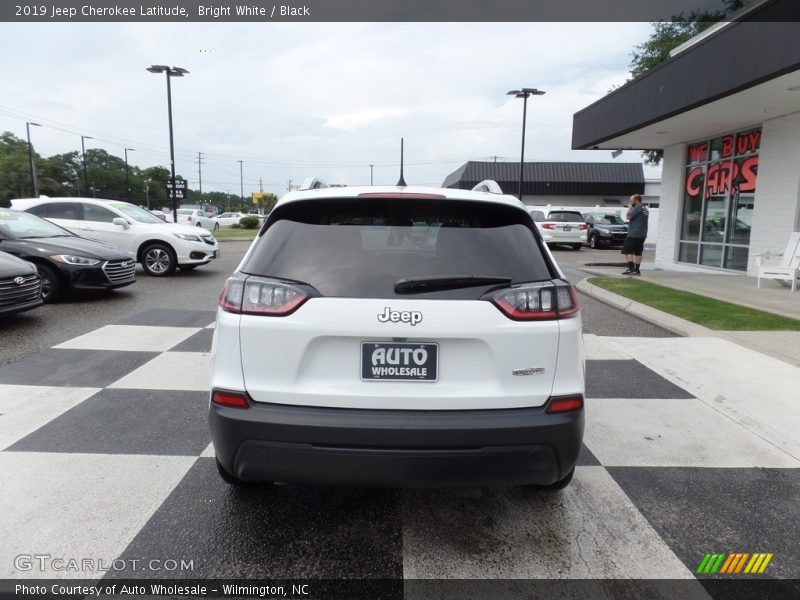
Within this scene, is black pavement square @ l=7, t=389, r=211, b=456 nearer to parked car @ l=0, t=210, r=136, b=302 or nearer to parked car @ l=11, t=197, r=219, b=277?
parked car @ l=0, t=210, r=136, b=302

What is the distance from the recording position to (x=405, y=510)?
289 cm

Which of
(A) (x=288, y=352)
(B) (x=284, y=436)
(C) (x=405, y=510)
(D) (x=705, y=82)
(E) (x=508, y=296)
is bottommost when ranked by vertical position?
(C) (x=405, y=510)

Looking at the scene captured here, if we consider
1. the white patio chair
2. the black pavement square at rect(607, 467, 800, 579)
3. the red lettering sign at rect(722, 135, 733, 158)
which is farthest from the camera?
the red lettering sign at rect(722, 135, 733, 158)

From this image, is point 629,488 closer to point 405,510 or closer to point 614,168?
point 405,510

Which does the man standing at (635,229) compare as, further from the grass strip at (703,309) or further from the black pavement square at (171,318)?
the black pavement square at (171,318)

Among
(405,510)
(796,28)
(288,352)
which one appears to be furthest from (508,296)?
(796,28)

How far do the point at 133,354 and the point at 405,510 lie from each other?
408 cm

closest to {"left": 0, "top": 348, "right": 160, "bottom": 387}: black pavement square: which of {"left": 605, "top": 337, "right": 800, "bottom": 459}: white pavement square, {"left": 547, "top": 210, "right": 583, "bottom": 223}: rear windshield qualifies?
{"left": 605, "top": 337, "right": 800, "bottom": 459}: white pavement square

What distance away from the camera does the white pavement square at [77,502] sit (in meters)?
2.48

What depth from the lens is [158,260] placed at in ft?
38.9

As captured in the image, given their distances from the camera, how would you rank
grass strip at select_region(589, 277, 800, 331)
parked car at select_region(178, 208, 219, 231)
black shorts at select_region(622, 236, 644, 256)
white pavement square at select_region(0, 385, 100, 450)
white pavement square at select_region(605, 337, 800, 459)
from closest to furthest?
white pavement square at select_region(0, 385, 100, 450), white pavement square at select_region(605, 337, 800, 459), grass strip at select_region(589, 277, 800, 331), black shorts at select_region(622, 236, 644, 256), parked car at select_region(178, 208, 219, 231)

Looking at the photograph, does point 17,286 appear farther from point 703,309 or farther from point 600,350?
point 703,309

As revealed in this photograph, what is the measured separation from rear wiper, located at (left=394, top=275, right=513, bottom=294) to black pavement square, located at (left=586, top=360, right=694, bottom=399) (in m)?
2.77

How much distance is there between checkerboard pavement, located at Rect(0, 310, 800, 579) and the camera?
8.11ft
